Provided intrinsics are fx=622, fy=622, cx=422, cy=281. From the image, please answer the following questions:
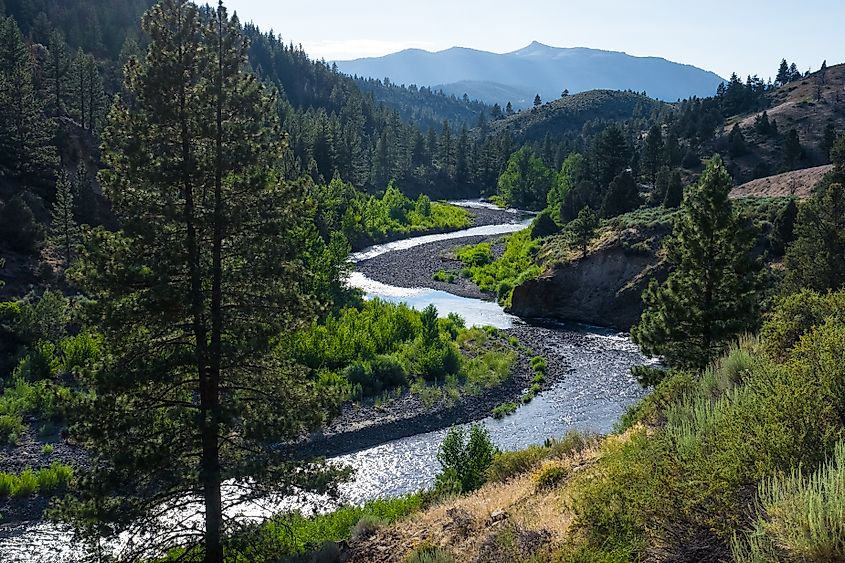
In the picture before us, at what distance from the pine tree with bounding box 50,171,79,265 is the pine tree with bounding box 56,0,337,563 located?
3644 cm

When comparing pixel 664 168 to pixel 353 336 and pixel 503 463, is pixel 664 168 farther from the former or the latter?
pixel 503 463

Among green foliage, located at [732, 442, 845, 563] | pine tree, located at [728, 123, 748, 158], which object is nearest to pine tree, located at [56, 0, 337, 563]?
green foliage, located at [732, 442, 845, 563]

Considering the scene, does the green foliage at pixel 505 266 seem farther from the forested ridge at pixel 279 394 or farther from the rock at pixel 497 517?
the rock at pixel 497 517

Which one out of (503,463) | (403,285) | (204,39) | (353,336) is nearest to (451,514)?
(503,463)

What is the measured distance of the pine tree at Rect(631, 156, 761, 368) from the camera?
20.8m

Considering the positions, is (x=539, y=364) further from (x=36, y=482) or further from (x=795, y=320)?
(x=36, y=482)

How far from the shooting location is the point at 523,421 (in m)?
31.0

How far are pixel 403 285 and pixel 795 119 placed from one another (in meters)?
78.8

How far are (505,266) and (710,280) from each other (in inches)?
1733

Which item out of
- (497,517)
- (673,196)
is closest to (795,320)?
(497,517)

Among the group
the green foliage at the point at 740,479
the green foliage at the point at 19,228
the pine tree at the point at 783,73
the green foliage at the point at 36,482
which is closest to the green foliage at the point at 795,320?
the green foliage at the point at 740,479

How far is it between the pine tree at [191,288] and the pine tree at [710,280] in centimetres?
1376

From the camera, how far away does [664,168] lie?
66.9 meters

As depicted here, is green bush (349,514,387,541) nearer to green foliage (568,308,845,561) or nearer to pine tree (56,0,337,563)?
pine tree (56,0,337,563)
